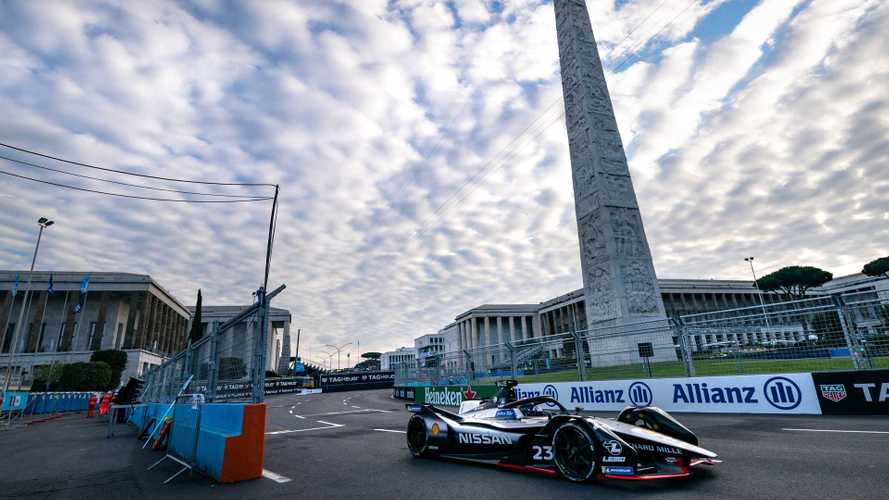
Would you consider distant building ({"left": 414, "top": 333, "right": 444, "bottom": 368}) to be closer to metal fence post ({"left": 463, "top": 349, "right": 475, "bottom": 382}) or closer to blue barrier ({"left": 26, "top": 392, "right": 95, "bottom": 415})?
blue barrier ({"left": 26, "top": 392, "right": 95, "bottom": 415})

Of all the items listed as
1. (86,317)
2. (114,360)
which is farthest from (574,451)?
(86,317)

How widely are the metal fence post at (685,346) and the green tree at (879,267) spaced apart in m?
81.6

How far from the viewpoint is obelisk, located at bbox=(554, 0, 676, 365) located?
76.7 feet

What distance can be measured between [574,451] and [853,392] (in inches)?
326

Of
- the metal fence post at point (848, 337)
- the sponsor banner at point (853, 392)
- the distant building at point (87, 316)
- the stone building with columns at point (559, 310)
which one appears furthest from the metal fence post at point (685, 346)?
the distant building at point (87, 316)

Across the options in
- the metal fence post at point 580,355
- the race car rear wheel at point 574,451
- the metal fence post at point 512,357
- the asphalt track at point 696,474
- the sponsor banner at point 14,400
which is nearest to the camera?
the asphalt track at point 696,474

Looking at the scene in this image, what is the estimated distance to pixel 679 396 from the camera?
11641mm

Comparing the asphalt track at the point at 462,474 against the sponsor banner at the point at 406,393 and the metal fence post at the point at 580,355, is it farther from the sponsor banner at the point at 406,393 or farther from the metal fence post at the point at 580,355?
the sponsor banner at the point at 406,393

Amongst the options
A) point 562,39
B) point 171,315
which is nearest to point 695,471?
point 562,39

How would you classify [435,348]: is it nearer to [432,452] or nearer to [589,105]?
[589,105]

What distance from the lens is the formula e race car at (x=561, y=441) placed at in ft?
14.6

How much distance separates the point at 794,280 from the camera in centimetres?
7119

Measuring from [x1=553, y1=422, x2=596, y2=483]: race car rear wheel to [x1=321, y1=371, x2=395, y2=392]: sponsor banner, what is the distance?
4827 cm

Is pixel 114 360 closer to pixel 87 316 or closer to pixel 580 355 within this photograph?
pixel 87 316
